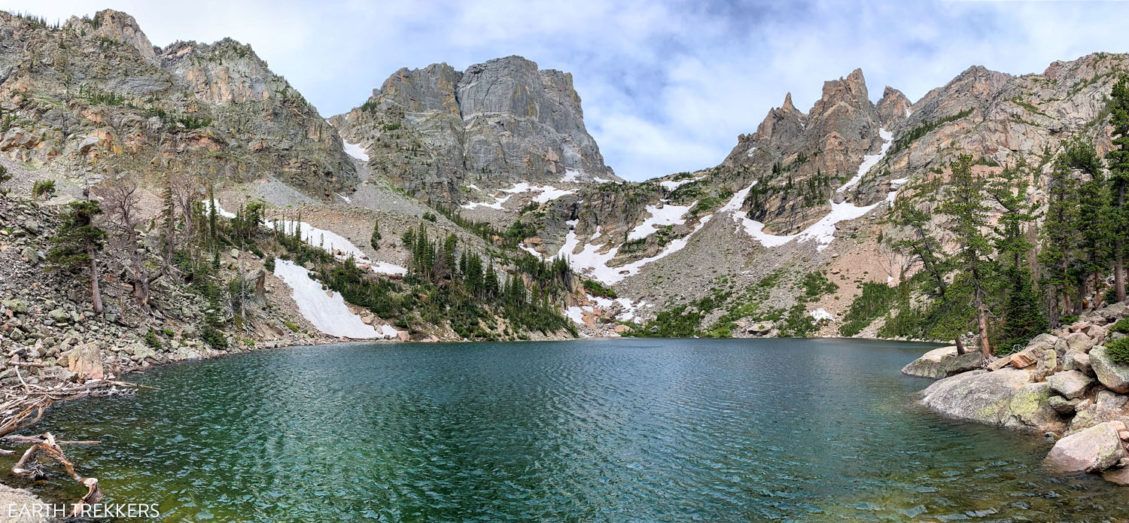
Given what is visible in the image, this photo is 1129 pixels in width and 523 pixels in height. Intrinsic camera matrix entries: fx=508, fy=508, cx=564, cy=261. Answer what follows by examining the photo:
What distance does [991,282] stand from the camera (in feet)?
120

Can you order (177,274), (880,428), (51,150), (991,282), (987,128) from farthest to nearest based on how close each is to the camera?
(987,128) < (51,150) < (177,274) < (991,282) < (880,428)

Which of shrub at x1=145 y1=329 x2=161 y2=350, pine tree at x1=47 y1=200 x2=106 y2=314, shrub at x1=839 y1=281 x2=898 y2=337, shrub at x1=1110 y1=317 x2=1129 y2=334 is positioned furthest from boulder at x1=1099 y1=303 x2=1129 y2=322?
shrub at x1=839 y1=281 x2=898 y2=337

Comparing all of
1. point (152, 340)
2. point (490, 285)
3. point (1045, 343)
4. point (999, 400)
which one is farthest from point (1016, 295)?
point (490, 285)

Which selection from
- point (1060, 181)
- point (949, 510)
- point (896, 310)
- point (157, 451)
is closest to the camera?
point (949, 510)

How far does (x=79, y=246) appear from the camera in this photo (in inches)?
1607

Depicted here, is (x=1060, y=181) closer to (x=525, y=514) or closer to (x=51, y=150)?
(x=525, y=514)

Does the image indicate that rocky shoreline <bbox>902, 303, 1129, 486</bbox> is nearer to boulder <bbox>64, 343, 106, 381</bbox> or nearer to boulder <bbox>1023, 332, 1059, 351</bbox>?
boulder <bbox>1023, 332, 1059, 351</bbox>

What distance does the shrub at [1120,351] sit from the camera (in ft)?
65.2

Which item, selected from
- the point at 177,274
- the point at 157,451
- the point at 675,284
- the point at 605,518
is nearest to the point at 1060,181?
the point at 605,518

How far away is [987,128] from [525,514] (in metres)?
224

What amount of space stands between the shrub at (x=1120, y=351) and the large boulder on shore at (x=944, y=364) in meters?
19.4

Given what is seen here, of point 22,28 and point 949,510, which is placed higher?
point 22,28

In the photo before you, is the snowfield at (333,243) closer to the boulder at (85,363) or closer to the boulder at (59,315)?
the boulder at (59,315)

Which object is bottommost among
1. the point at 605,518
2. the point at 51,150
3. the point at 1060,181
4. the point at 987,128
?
the point at 605,518
